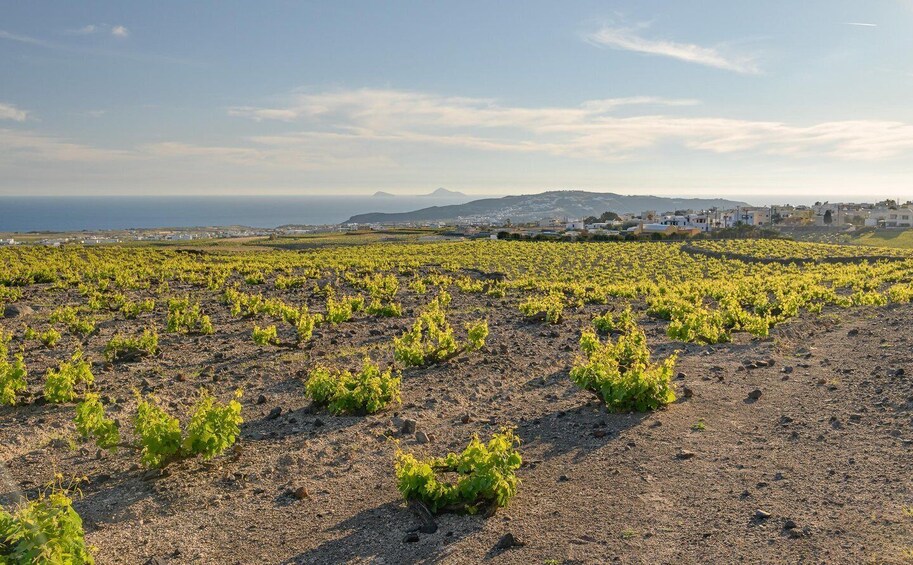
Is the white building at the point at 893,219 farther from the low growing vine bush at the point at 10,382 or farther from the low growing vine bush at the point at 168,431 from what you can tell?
the low growing vine bush at the point at 10,382

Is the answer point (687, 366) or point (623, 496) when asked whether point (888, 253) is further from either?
point (623, 496)

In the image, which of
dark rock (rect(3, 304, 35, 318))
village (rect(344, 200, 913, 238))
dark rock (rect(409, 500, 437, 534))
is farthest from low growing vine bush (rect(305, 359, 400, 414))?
Result: village (rect(344, 200, 913, 238))

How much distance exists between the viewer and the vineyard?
6129 millimetres

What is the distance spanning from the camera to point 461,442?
353 inches

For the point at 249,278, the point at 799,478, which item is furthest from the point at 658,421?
the point at 249,278

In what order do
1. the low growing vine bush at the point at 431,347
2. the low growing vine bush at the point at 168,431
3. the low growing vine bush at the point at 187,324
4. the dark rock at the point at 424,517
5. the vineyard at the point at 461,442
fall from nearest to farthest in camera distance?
1. the vineyard at the point at 461,442
2. the dark rock at the point at 424,517
3. the low growing vine bush at the point at 168,431
4. the low growing vine bush at the point at 431,347
5. the low growing vine bush at the point at 187,324

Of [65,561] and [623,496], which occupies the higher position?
[65,561]

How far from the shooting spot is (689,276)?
36438 mm

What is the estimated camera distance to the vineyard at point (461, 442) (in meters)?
6.13

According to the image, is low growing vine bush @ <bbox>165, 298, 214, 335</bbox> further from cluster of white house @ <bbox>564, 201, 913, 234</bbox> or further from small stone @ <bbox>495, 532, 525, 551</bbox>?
cluster of white house @ <bbox>564, 201, 913, 234</bbox>

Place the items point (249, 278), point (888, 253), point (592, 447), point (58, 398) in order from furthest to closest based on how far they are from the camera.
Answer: point (888, 253), point (249, 278), point (58, 398), point (592, 447)

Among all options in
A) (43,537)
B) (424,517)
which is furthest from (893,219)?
(43,537)

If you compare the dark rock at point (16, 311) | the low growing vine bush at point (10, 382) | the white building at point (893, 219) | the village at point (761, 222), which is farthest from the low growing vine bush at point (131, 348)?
the white building at point (893, 219)

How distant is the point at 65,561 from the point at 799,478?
716cm
